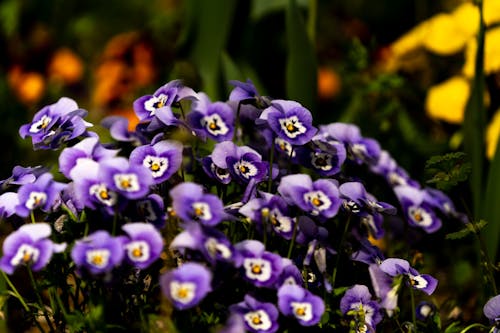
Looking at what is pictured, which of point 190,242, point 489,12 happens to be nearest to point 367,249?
point 190,242

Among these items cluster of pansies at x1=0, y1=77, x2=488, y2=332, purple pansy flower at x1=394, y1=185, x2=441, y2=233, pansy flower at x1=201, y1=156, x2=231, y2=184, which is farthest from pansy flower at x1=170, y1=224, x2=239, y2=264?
purple pansy flower at x1=394, y1=185, x2=441, y2=233

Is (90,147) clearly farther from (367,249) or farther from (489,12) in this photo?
(489,12)

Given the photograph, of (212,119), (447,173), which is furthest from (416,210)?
(212,119)

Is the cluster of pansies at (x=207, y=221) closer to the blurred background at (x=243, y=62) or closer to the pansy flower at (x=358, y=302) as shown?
the pansy flower at (x=358, y=302)

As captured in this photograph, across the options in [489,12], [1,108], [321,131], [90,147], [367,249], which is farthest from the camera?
[1,108]

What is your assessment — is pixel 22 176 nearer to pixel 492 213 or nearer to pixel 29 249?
pixel 29 249

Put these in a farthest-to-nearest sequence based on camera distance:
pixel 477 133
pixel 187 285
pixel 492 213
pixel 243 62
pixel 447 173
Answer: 1. pixel 243 62
2. pixel 477 133
3. pixel 492 213
4. pixel 447 173
5. pixel 187 285
